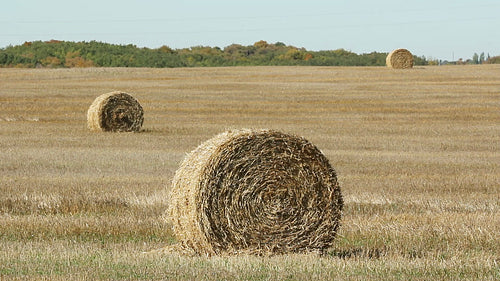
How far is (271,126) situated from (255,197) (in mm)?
19636

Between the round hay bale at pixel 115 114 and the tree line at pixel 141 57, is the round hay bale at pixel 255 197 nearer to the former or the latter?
the round hay bale at pixel 115 114

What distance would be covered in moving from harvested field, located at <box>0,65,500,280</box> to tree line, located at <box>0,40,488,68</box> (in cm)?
2457

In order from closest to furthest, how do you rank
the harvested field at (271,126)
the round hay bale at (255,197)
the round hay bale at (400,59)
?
the harvested field at (271,126)
the round hay bale at (255,197)
the round hay bale at (400,59)

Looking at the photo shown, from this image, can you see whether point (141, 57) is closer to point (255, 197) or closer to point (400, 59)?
point (400, 59)

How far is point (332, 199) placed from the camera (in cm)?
850

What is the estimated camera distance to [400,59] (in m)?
51.7

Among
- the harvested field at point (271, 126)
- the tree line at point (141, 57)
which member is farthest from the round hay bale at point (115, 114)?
the tree line at point (141, 57)

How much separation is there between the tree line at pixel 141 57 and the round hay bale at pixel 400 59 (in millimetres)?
17836

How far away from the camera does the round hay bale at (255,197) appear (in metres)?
8.19

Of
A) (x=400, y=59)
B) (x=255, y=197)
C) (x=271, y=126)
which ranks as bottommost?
(x=271, y=126)

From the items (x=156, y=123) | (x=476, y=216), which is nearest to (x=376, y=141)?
(x=156, y=123)

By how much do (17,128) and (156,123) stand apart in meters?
4.79

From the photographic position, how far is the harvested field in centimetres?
757

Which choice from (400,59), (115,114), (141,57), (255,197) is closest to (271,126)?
(115,114)
